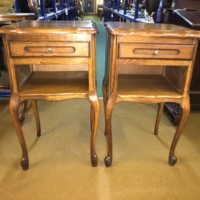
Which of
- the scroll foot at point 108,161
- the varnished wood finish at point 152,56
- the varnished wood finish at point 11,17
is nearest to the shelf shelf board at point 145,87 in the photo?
the varnished wood finish at point 152,56

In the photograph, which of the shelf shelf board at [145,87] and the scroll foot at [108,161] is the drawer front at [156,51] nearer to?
the shelf shelf board at [145,87]

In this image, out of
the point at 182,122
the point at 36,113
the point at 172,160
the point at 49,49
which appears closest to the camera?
the point at 49,49

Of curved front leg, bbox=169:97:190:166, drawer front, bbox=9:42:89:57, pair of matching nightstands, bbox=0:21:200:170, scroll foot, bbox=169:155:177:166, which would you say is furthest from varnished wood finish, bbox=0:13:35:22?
scroll foot, bbox=169:155:177:166

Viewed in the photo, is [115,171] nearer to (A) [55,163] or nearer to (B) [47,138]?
(A) [55,163]

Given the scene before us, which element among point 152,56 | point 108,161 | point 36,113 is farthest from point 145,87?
point 36,113

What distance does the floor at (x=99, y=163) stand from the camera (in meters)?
1.14

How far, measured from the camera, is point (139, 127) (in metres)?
1.74

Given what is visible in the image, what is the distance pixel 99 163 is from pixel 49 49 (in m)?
0.77

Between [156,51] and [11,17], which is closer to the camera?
[156,51]

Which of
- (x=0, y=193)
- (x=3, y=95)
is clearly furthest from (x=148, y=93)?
(x=3, y=95)

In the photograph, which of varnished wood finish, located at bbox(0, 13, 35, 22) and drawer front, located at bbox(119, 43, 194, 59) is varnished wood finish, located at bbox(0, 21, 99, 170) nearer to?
drawer front, located at bbox(119, 43, 194, 59)

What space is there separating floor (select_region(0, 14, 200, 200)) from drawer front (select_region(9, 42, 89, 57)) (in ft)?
2.30

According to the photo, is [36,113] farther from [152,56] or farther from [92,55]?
[152,56]

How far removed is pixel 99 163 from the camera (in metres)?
1.34
